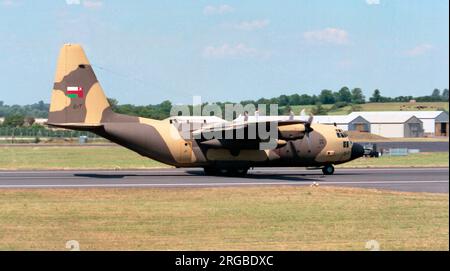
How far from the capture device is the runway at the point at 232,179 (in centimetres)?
3234

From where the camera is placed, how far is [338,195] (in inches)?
1132

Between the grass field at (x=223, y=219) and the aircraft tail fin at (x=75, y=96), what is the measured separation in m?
6.85

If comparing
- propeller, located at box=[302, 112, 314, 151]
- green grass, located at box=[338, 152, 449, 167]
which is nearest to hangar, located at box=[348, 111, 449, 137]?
green grass, located at box=[338, 152, 449, 167]

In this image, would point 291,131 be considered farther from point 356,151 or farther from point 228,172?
point 356,151

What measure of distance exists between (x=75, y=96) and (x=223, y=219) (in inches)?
653

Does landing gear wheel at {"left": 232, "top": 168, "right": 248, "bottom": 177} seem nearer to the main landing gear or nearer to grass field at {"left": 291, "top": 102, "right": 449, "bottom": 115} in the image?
the main landing gear

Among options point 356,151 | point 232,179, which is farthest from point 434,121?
point 232,179

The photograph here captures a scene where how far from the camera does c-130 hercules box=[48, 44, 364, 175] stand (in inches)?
1393

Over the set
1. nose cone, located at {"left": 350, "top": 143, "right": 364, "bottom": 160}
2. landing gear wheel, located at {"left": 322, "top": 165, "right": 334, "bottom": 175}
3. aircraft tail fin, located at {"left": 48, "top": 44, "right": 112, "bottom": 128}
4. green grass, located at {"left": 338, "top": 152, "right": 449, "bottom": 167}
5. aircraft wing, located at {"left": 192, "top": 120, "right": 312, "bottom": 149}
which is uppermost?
aircraft tail fin, located at {"left": 48, "top": 44, "right": 112, "bottom": 128}

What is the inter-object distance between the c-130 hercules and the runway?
42.6 inches

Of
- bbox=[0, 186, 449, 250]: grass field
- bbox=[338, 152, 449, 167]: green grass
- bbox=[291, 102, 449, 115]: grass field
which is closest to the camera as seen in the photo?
bbox=[0, 186, 449, 250]: grass field

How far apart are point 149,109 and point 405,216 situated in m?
64.4
